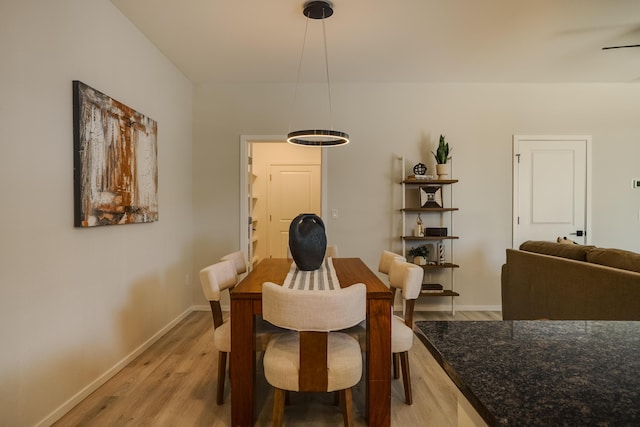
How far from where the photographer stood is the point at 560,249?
2.67 metres

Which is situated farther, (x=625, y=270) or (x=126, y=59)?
(x=126, y=59)

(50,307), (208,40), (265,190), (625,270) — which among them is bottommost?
(50,307)

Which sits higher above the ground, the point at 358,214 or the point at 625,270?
the point at 358,214

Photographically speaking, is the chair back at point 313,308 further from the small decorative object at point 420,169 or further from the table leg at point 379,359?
the small decorative object at point 420,169

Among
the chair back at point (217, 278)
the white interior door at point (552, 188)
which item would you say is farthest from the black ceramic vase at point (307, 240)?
the white interior door at point (552, 188)

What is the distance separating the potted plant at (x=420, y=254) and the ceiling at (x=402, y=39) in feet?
6.57

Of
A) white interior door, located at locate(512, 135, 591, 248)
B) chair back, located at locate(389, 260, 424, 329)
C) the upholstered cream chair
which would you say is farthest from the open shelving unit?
the upholstered cream chair

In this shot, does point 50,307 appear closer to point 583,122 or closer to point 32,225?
point 32,225

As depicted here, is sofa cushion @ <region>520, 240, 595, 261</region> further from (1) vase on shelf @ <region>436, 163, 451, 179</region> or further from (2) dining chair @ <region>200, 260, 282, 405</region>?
(2) dining chair @ <region>200, 260, 282, 405</region>

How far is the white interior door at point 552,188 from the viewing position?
13.5ft

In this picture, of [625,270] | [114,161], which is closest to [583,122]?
[625,270]

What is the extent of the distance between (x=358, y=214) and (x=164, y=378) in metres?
2.59

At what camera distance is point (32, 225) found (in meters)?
1.79

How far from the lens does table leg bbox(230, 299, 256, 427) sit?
5.79ft
